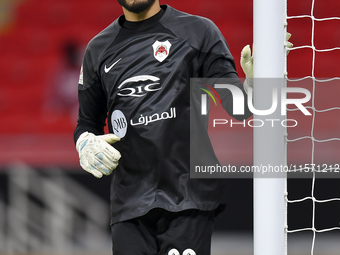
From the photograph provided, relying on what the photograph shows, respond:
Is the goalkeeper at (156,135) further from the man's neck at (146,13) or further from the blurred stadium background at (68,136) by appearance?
the blurred stadium background at (68,136)

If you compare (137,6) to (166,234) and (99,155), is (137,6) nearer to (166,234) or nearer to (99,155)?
(99,155)

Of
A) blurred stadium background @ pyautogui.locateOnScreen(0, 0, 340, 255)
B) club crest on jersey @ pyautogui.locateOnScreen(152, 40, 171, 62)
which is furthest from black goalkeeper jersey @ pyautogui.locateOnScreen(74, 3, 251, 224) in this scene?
blurred stadium background @ pyautogui.locateOnScreen(0, 0, 340, 255)

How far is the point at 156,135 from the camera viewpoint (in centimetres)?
154

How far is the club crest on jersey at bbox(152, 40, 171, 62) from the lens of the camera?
1584mm

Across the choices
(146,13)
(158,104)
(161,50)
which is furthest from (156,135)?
(146,13)

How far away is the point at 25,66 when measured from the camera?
16.1ft

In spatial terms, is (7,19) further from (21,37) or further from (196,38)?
(196,38)


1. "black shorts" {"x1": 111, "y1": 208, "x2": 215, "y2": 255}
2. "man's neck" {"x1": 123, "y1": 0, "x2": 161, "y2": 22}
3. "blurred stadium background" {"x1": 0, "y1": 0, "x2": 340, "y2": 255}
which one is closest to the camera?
"black shorts" {"x1": 111, "y1": 208, "x2": 215, "y2": 255}

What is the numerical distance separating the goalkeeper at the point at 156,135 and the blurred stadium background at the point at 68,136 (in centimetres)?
158

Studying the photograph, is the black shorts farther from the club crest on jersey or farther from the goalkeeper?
the club crest on jersey

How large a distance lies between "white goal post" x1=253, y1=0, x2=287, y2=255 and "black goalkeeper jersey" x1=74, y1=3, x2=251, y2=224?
0.07m

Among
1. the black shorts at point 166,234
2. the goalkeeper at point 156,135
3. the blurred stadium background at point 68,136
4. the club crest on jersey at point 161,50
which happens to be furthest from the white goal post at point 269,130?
the blurred stadium background at point 68,136

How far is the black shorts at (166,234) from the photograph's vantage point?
1.52 meters

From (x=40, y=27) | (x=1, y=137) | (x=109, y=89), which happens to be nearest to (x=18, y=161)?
(x=1, y=137)
